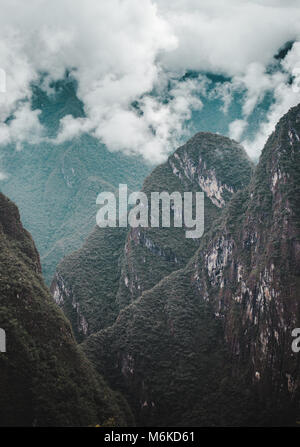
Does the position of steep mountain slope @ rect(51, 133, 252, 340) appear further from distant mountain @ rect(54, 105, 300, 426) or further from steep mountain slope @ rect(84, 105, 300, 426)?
steep mountain slope @ rect(84, 105, 300, 426)

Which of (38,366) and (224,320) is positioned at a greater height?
(224,320)

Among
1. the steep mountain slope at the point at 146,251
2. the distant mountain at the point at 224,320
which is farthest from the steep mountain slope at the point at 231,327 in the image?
the steep mountain slope at the point at 146,251

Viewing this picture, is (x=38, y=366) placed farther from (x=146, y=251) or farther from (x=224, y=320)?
(x=146, y=251)

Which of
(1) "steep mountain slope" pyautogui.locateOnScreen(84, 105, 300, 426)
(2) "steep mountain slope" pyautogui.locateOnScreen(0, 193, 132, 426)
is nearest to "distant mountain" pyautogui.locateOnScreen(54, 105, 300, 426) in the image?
(1) "steep mountain slope" pyautogui.locateOnScreen(84, 105, 300, 426)

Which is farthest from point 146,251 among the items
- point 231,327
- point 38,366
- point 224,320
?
point 38,366
